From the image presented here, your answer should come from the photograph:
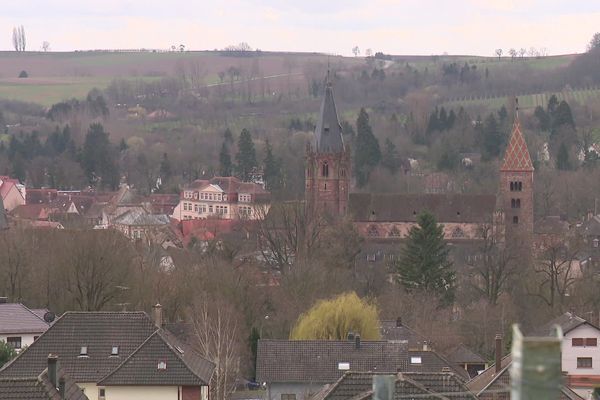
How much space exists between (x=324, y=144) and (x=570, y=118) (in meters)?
70.3

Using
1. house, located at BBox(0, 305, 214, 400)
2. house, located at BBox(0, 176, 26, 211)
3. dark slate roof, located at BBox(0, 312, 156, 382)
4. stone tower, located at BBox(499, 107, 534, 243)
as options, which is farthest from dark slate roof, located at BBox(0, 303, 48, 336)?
house, located at BBox(0, 176, 26, 211)

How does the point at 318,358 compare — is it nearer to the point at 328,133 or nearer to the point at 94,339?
the point at 94,339

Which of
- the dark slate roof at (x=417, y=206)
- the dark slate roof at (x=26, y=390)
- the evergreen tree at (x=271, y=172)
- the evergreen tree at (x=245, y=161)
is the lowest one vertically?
the dark slate roof at (x=26, y=390)

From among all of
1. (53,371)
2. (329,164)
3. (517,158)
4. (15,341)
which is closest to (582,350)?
(15,341)

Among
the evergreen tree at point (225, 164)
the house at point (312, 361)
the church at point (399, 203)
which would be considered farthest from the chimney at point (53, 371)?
the evergreen tree at point (225, 164)

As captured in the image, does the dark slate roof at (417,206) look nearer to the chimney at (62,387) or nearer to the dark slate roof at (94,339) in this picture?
the dark slate roof at (94,339)

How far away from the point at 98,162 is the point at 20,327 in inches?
4896

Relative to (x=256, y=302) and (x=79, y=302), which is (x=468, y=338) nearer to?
(x=256, y=302)

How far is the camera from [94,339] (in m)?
36.9

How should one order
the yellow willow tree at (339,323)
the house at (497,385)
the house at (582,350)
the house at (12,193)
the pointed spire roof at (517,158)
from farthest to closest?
1. the house at (12,193)
2. the pointed spire roof at (517,158)
3. the yellow willow tree at (339,323)
4. the house at (582,350)
5. the house at (497,385)

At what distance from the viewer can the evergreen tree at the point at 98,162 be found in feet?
547

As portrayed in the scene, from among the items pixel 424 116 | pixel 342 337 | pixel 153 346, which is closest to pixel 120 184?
pixel 424 116

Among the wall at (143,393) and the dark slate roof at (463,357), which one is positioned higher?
the dark slate roof at (463,357)

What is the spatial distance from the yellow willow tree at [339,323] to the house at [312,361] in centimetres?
726
